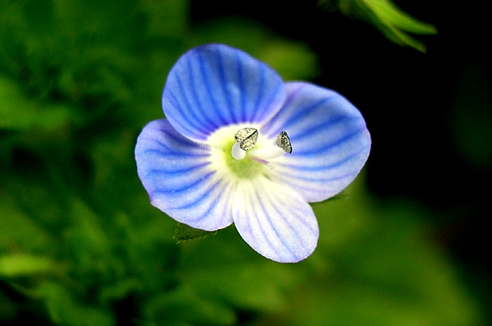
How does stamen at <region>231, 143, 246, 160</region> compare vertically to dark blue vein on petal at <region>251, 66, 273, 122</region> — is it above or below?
below

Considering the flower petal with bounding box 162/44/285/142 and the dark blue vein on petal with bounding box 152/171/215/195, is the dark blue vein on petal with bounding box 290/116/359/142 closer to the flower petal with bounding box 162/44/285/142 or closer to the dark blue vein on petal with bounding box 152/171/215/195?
the flower petal with bounding box 162/44/285/142

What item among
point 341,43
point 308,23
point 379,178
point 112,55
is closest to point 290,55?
point 308,23

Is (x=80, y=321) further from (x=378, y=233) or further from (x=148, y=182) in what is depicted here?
(x=378, y=233)

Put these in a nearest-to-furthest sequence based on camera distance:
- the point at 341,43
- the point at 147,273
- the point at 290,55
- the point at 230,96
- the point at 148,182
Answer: the point at 148,182 → the point at 230,96 → the point at 147,273 → the point at 290,55 → the point at 341,43

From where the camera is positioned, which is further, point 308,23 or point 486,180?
point 486,180

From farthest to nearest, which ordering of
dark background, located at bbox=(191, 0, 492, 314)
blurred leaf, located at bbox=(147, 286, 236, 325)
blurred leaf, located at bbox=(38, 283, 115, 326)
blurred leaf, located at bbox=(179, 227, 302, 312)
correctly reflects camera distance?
dark background, located at bbox=(191, 0, 492, 314) < blurred leaf, located at bbox=(179, 227, 302, 312) < blurred leaf, located at bbox=(147, 286, 236, 325) < blurred leaf, located at bbox=(38, 283, 115, 326)

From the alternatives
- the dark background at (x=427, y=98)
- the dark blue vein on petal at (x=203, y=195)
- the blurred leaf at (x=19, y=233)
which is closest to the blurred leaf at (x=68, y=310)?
the blurred leaf at (x=19, y=233)

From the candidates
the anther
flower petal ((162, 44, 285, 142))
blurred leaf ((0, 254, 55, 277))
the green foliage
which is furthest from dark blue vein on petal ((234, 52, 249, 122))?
blurred leaf ((0, 254, 55, 277))

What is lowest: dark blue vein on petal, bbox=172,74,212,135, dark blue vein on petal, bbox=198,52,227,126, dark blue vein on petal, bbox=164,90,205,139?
dark blue vein on petal, bbox=164,90,205,139
